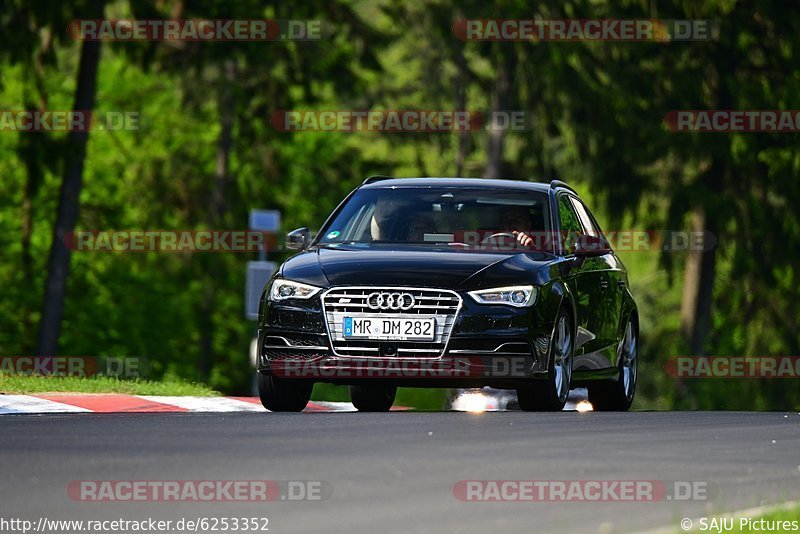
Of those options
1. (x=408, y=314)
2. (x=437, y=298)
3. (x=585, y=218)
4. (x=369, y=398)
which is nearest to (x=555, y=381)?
(x=437, y=298)

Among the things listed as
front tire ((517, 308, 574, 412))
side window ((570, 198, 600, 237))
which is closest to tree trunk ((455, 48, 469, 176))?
side window ((570, 198, 600, 237))

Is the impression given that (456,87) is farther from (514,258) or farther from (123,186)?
(514,258)

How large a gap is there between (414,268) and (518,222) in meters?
1.57

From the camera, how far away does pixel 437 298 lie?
1380 cm

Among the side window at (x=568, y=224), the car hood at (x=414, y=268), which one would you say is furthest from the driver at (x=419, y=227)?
the side window at (x=568, y=224)

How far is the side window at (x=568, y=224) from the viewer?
15453mm

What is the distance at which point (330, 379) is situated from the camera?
1396 cm

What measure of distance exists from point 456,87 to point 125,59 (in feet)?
71.2

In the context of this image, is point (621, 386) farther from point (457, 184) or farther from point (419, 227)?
point (419, 227)

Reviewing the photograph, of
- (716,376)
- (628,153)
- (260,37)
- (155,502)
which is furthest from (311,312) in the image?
(716,376)

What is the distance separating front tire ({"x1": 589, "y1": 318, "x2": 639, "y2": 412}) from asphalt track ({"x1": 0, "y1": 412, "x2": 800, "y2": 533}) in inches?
117

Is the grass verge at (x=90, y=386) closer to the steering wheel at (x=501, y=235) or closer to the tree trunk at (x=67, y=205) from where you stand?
the steering wheel at (x=501, y=235)

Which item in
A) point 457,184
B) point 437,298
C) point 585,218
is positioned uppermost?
point 457,184

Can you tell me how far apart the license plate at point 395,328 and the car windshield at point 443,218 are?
1.31 meters
